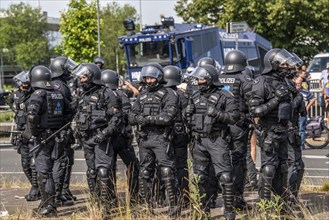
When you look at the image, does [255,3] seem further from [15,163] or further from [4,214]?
[4,214]

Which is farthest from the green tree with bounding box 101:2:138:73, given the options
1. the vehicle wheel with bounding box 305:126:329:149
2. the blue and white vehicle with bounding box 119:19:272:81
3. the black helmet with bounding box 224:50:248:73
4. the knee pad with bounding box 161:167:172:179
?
the knee pad with bounding box 161:167:172:179

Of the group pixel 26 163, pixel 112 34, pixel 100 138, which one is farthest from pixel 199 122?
pixel 112 34

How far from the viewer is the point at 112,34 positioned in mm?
56719

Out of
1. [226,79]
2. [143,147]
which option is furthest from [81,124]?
[226,79]

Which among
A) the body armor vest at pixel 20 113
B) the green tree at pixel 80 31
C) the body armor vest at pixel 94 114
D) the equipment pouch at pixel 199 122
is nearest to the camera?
the equipment pouch at pixel 199 122

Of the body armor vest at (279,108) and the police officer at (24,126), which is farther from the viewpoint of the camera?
the police officer at (24,126)

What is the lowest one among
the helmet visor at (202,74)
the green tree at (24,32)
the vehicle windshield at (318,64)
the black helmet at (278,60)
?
the green tree at (24,32)

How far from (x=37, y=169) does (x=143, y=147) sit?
1.50 metres

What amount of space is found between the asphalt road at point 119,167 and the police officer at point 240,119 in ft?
6.99

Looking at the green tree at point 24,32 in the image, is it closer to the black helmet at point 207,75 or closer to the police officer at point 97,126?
the police officer at point 97,126

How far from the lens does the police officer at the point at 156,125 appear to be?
8.41m

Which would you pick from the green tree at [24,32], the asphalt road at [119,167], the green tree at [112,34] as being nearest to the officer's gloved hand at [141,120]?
the asphalt road at [119,167]

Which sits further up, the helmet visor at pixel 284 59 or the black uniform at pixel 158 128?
the helmet visor at pixel 284 59

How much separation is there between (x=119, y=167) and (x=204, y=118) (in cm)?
376
